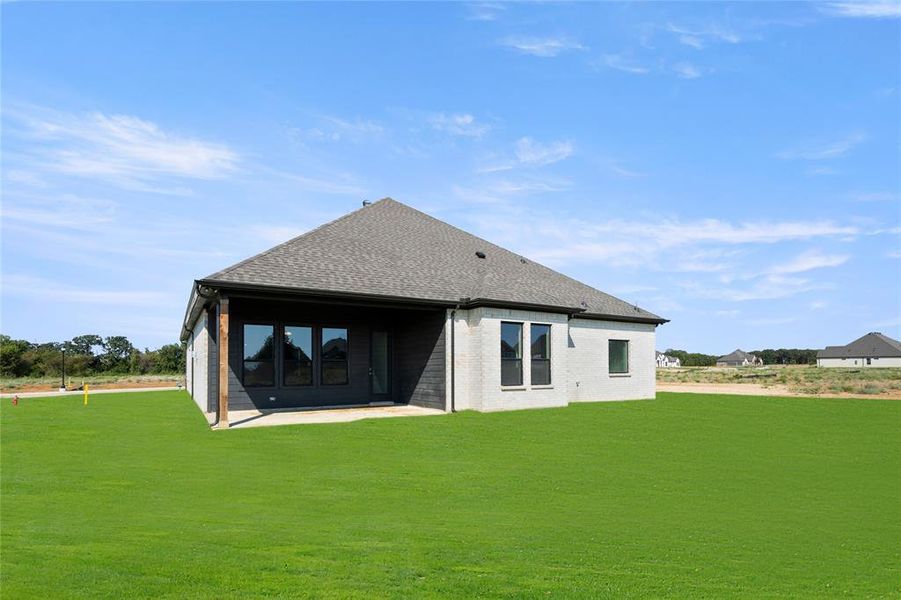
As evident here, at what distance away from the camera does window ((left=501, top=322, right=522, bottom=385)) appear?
64.0ft

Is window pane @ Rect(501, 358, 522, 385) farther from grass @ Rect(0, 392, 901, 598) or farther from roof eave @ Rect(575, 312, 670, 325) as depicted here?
roof eave @ Rect(575, 312, 670, 325)

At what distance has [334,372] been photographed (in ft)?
66.9

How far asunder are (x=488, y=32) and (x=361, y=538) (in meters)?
14.6

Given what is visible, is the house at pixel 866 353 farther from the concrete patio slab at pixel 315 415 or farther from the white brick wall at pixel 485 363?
the concrete patio slab at pixel 315 415

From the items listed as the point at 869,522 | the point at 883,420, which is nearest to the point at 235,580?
the point at 869,522

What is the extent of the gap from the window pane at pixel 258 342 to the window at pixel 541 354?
8640mm

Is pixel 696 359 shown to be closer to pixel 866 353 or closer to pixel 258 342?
pixel 866 353

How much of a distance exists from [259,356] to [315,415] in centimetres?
314

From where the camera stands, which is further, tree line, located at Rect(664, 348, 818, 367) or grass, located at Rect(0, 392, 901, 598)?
tree line, located at Rect(664, 348, 818, 367)

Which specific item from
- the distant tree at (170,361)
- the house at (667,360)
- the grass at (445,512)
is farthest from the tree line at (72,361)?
the house at (667,360)

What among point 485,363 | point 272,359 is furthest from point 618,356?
point 272,359

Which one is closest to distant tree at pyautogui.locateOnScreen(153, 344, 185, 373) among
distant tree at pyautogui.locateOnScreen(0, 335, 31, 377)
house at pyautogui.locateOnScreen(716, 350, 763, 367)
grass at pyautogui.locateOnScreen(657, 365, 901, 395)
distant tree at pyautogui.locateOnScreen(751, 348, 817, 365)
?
distant tree at pyautogui.locateOnScreen(0, 335, 31, 377)

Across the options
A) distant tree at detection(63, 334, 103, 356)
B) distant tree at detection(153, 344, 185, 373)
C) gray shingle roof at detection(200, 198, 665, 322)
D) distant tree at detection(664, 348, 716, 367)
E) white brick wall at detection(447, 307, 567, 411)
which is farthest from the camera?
distant tree at detection(664, 348, 716, 367)

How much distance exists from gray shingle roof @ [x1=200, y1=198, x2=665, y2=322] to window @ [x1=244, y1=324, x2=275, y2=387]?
2.75 meters
